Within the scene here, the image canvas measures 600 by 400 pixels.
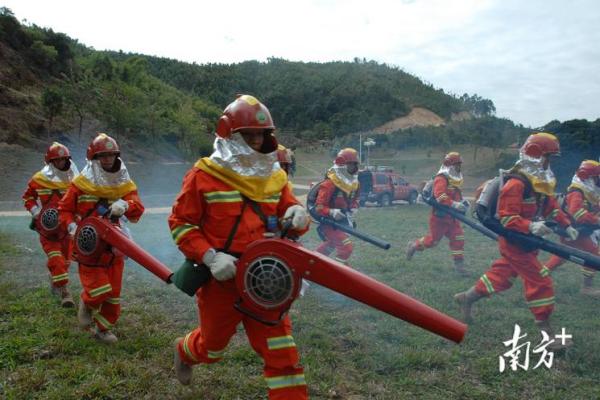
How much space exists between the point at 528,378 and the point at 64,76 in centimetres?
3344

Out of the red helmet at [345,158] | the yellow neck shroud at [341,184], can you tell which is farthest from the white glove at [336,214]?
the red helmet at [345,158]

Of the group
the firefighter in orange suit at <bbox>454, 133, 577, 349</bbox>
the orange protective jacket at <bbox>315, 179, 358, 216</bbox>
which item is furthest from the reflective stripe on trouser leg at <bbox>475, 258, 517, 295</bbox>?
the orange protective jacket at <bbox>315, 179, 358, 216</bbox>

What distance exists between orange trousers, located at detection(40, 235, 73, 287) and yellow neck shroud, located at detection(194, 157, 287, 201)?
3278mm

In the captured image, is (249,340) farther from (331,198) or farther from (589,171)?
(589,171)

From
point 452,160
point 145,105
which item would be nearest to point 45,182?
point 452,160

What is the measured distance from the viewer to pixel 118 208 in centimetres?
459

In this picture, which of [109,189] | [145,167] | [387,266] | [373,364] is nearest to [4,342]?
[109,189]

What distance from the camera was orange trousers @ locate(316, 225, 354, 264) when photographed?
7070 mm

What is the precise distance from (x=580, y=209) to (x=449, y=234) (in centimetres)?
212

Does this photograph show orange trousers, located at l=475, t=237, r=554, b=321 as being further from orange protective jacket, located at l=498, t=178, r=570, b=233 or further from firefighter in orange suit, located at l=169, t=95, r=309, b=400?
firefighter in orange suit, located at l=169, t=95, r=309, b=400

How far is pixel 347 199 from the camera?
7.41m

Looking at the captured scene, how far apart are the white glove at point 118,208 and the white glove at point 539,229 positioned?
154 inches

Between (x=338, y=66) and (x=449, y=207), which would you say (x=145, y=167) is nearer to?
(x=449, y=207)

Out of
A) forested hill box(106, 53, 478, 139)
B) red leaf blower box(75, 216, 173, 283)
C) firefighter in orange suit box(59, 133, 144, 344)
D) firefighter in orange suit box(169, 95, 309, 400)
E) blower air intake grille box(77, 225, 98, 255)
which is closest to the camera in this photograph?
firefighter in orange suit box(169, 95, 309, 400)
